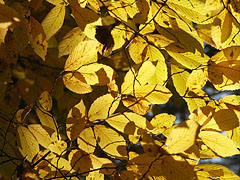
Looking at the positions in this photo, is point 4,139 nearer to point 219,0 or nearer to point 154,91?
point 154,91

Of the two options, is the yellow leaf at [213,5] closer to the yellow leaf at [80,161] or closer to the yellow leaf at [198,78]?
the yellow leaf at [198,78]

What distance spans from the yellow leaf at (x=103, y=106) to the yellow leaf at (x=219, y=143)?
21 centimetres

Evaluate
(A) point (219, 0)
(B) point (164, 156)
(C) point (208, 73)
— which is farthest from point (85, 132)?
(A) point (219, 0)

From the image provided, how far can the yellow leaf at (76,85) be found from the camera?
84 centimetres

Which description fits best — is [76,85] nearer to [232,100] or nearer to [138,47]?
[138,47]

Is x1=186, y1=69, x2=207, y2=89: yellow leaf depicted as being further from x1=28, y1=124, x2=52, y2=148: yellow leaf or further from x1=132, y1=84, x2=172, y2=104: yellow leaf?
x1=28, y1=124, x2=52, y2=148: yellow leaf

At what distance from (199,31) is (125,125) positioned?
387mm

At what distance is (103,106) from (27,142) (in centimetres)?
23

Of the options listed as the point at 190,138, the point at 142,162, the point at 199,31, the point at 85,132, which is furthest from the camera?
the point at 199,31

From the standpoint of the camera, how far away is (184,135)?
61cm

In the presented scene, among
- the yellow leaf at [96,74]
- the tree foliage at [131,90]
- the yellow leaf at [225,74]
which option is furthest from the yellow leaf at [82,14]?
the yellow leaf at [225,74]

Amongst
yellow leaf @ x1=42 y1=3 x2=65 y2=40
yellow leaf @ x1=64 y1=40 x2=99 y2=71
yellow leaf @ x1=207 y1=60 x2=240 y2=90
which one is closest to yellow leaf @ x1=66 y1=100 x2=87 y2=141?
yellow leaf @ x1=64 y1=40 x2=99 y2=71

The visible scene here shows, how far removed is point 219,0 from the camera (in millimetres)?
784

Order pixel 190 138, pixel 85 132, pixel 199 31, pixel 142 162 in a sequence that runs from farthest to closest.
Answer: pixel 199 31, pixel 85 132, pixel 142 162, pixel 190 138
